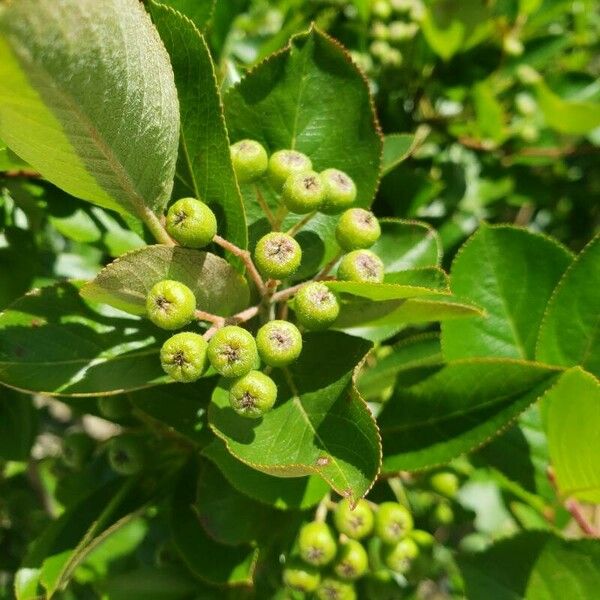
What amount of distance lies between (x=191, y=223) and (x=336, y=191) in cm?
33

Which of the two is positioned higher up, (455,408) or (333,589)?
(455,408)

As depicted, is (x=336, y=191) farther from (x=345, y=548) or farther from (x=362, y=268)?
(x=345, y=548)

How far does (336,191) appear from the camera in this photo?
1403 mm

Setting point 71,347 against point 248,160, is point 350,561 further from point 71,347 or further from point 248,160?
point 248,160

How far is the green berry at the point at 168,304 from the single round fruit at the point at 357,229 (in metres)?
0.37

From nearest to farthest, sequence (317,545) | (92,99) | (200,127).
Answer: (92,99)
(200,127)
(317,545)

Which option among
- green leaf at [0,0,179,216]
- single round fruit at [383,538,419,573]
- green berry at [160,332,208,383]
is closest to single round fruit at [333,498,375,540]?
single round fruit at [383,538,419,573]

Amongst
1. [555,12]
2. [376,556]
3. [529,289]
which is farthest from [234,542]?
[555,12]

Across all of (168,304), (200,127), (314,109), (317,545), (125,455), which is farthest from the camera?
(125,455)

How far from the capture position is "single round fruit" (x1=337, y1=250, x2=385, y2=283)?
4.42 feet

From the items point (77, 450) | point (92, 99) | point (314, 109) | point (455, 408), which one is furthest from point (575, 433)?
point (77, 450)

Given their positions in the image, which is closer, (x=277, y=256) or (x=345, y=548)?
(x=277, y=256)

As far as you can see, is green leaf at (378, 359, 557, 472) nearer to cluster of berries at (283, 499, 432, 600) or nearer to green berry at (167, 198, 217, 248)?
cluster of berries at (283, 499, 432, 600)

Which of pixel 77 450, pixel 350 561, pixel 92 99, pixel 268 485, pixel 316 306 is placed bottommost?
pixel 77 450
